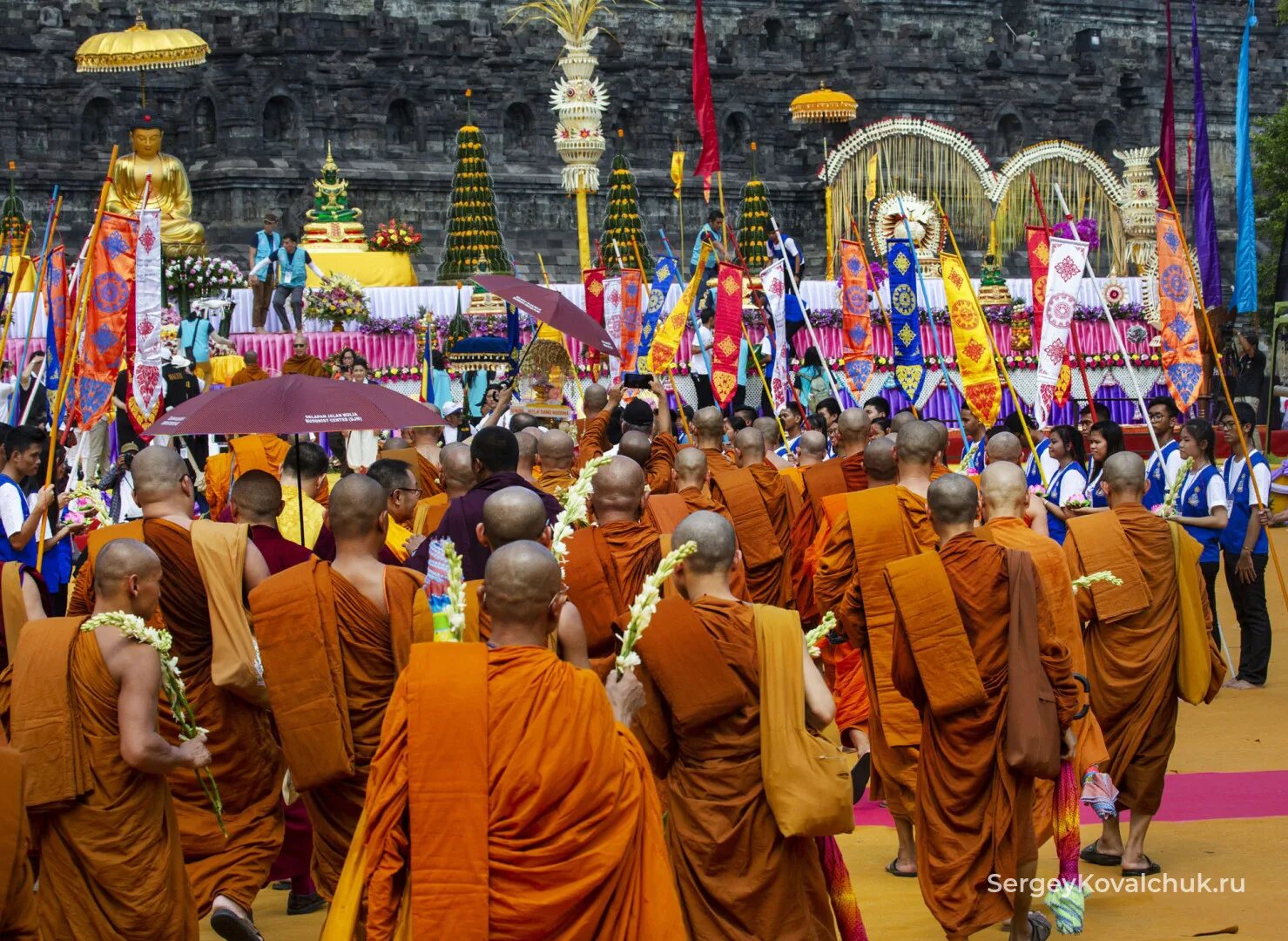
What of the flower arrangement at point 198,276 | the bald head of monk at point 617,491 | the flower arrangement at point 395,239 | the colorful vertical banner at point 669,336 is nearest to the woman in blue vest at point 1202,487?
the bald head of monk at point 617,491

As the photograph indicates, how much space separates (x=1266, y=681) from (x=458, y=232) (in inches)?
593

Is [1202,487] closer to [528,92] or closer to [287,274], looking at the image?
[287,274]

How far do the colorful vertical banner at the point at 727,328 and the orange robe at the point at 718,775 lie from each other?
345 inches

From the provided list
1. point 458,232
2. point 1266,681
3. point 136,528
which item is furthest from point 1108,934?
point 458,232

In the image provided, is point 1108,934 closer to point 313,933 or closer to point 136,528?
point 313,933

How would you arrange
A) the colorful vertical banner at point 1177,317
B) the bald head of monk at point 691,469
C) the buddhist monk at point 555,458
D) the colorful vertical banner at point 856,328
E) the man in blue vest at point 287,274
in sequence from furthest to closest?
the man in blue vest at point 287,274 → the colorful vertical banner at point 856,328 → the colorful vertical banner at point 1177,317 → the bald head of monk at point 691,469 → the buddhist monk at point 555,458

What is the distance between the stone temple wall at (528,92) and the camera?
27.2m

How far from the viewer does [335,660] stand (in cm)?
618

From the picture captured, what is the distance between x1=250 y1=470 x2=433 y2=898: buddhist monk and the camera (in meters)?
6.14

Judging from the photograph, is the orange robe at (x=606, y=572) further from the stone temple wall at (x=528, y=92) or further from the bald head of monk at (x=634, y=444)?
the stone temple wall at (x=528, y=92)

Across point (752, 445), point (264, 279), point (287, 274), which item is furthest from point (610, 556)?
point (264, 279)

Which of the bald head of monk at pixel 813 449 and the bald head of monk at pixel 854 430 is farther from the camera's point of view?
the bald head of monk at pixel 813 449

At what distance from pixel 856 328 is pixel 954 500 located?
9056 mm

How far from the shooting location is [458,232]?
2523 cm
